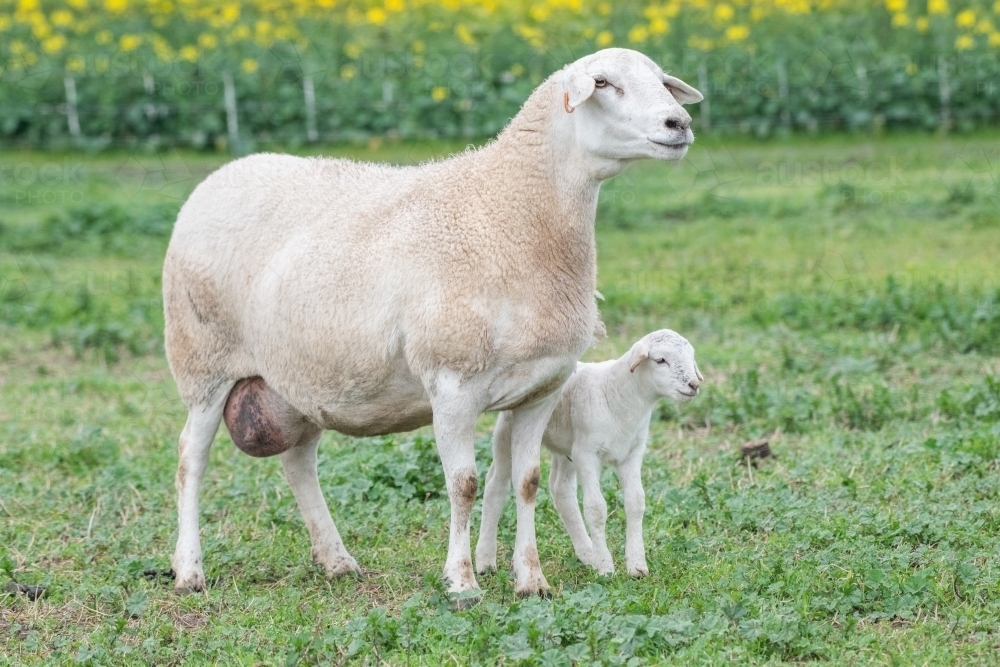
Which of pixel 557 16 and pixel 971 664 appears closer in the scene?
pixel 971 664

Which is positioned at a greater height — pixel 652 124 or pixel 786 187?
pixel 652 124

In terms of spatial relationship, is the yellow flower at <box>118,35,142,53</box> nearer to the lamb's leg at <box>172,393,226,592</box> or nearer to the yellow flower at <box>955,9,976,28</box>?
the yellow flower at <box>955,9,976,28</box>

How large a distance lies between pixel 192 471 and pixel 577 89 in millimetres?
2484

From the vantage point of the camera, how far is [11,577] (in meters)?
6.25

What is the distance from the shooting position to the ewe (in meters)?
5.56

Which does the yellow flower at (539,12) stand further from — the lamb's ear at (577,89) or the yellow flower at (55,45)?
the lamb's ear at (577,89)

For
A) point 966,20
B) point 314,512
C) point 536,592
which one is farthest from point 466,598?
point 966,20

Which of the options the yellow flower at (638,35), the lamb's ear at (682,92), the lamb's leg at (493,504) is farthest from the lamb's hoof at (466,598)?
the yellow flower at (638,35)

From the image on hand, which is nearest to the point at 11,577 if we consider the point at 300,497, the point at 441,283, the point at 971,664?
the point at 300,497

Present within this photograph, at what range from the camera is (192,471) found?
650cm

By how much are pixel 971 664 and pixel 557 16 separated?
13.9m

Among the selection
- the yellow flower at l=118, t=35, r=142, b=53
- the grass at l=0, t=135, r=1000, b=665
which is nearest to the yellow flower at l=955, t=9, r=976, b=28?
the grass at l=0, t=135, r=1000, b=665

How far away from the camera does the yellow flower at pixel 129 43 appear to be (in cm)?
1783

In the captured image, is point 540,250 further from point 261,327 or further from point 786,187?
point 786,187
